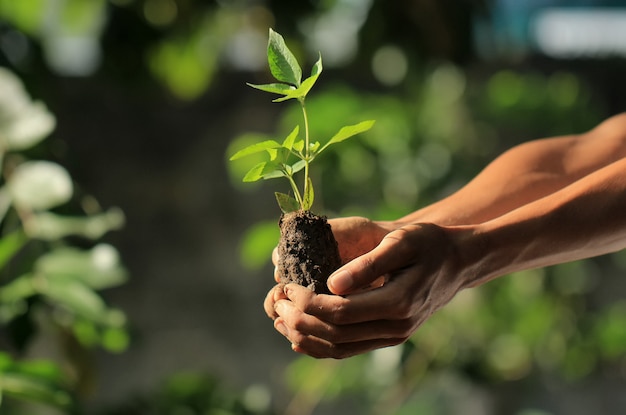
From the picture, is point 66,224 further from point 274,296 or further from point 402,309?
point 402,309

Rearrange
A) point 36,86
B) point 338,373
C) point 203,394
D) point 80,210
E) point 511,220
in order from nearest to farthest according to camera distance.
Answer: point 511,220, point 80,210, point 203,394, point 36,86, point 338,373

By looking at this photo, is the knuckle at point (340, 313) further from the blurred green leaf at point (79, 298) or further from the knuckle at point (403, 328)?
the blurred green leaf at point (79, 298)

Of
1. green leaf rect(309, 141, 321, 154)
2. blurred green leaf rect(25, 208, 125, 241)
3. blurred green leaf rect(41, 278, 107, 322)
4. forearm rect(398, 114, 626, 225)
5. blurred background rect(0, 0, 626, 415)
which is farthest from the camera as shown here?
blurred background rect(0, 0, 626, 415)

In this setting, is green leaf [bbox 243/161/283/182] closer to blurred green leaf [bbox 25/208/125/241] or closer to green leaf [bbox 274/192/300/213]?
green leaf [bbox 274/192/300/213]

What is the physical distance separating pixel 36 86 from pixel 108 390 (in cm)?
107

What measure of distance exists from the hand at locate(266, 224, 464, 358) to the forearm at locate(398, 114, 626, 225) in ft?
0.57

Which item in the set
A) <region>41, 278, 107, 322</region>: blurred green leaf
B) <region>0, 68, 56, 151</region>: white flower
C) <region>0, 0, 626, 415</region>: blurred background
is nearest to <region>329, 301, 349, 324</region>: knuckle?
<region>41, 278, 107, 322</region>: blurred green leaf

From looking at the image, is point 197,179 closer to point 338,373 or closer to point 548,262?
point 338,373

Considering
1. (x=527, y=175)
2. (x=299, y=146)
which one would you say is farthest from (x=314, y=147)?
(x=527, y=175)

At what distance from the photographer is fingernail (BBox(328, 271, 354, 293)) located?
2.39 ft

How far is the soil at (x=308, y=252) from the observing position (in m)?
0.80

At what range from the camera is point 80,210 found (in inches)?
55.7

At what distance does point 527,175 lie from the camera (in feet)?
3.26

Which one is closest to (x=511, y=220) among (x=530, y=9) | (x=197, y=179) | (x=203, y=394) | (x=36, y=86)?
(x=203, y=394)
